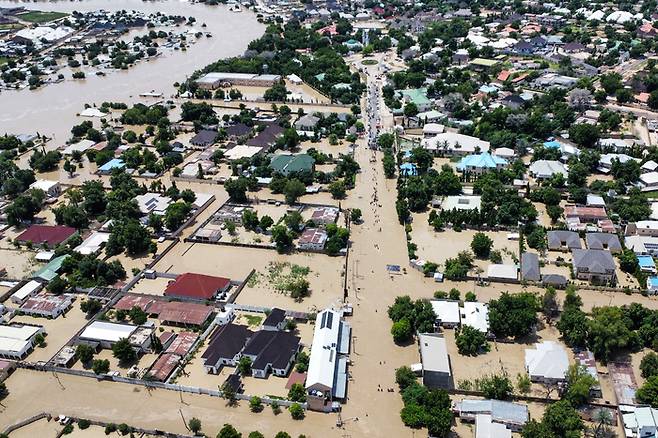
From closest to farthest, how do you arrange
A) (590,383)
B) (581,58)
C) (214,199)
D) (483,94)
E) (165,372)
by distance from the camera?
(590,383) < (165,372) < (214,199) < (483,94) < (581,58)

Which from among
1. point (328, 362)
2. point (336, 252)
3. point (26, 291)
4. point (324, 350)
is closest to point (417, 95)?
point (336, 252)

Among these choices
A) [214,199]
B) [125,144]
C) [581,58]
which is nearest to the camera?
[214,199]

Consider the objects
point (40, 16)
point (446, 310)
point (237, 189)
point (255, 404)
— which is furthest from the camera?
point (40, 16)

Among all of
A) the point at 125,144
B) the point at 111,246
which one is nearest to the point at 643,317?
the point at 111,246

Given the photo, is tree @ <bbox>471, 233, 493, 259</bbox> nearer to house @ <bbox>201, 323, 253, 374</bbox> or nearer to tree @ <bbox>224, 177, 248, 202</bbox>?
house @ <bbox>201, 323, 253, 374</bbox>

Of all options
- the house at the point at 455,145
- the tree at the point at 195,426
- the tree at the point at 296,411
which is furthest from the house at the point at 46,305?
the house at the point at 455,145

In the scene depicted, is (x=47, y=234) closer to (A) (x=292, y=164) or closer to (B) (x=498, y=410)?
(A) (x=292, y=164)

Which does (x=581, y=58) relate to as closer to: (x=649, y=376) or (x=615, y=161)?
(x=615, y=161)

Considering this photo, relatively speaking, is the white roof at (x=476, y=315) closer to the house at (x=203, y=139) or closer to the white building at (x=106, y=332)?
the white building at (x=106, y=332)
